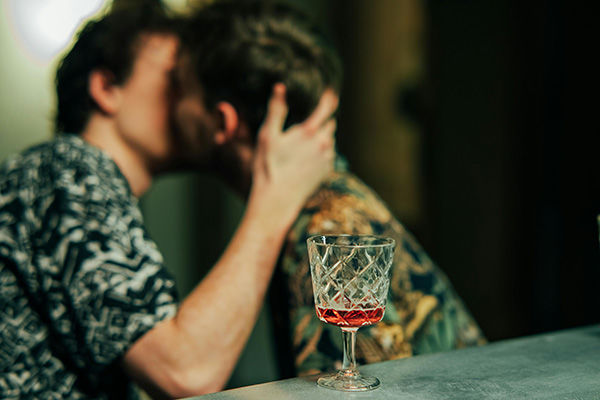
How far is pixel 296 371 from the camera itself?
3.46 feet

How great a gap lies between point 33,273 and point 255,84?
582 millimetres

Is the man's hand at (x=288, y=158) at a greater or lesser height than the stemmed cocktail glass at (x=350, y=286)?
greater

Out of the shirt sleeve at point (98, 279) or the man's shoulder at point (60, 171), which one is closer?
the shirt sleeve at point (98, 279)

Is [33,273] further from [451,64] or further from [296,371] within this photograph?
[451,64]

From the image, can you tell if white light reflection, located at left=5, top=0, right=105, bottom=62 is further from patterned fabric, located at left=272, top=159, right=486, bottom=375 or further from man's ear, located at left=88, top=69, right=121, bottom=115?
patterned fabric, located at left=272, top=159, right=486, bottom=375

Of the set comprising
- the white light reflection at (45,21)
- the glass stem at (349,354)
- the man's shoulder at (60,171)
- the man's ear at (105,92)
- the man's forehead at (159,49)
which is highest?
the white light reflection at (45,21)

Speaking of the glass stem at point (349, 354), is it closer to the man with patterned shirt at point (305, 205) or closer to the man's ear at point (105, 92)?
the man with patterned shirt at point (305, 205)

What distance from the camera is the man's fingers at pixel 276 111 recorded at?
50.7 inches

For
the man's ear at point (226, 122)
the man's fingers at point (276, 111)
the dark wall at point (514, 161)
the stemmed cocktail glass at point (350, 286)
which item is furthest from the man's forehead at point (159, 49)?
the dark wall at point (514, 161)

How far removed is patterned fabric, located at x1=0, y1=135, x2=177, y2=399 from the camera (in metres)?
0.95

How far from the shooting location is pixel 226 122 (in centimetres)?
137

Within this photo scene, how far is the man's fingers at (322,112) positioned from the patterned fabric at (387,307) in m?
0.12

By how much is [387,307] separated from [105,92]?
0.81 m

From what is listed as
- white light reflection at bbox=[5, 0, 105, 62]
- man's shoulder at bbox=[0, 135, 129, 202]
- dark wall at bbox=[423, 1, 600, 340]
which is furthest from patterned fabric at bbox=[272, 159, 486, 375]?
white light reflection at bbox=[5, 0, 105, 62]
